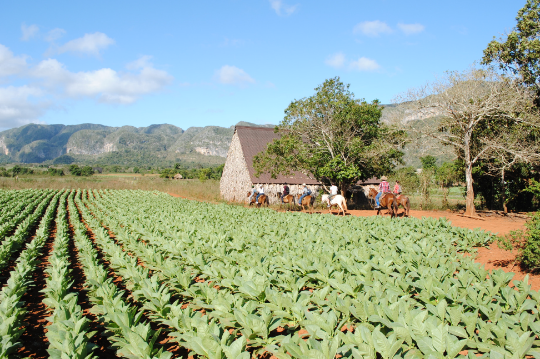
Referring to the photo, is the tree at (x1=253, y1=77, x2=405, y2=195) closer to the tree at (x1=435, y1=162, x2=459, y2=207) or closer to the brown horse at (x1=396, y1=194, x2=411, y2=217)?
the tree at (x1=435, y1=162, x2=459, y2=207)

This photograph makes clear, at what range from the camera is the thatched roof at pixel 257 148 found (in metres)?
24.0

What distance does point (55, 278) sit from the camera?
206 inches

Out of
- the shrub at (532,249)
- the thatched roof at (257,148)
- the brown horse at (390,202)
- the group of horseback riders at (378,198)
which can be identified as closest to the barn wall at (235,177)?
the thatched roof at (257,148)

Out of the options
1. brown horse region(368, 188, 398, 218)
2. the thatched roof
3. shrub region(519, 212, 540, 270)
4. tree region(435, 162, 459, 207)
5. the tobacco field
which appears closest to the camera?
the tobacco field

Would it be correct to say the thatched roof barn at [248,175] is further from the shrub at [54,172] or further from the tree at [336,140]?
the shrub at [54,172]

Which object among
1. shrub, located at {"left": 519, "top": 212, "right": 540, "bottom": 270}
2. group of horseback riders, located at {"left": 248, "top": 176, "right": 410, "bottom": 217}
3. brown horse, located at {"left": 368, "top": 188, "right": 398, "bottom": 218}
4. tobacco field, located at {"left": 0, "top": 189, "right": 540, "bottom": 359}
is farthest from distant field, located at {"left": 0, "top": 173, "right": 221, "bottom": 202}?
shrub, located at {"left": 519, "top": 212, "right": 540, "bottom": 270}

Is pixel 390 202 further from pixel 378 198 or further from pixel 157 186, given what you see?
pixel 157 186

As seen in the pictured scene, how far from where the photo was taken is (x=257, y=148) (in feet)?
87.9

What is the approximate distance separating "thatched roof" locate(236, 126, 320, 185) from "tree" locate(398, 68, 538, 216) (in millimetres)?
9908

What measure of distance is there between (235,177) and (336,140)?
1052 centimetres

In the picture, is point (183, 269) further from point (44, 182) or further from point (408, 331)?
point (44, 182)

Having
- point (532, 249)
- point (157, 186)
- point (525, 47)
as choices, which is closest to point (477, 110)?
point (525, 47)

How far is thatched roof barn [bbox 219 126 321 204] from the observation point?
23.8 metres

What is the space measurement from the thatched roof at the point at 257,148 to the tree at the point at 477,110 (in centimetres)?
991
